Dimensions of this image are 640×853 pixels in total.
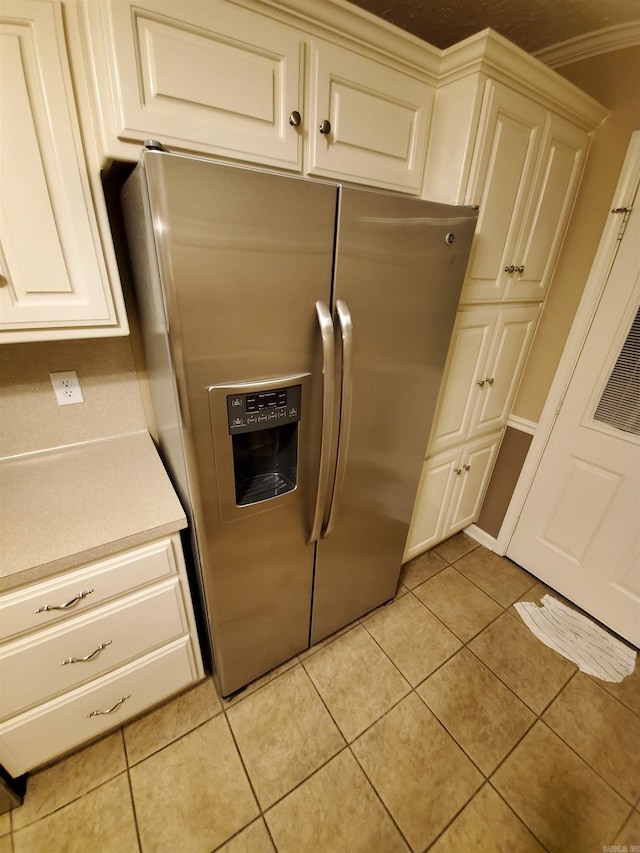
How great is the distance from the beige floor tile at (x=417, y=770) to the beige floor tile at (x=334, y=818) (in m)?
0.04

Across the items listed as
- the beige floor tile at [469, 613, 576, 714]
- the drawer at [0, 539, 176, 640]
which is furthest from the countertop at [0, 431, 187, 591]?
the beige floor tile at [469, 613, 576, 714]

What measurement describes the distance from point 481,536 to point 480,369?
3.82ft

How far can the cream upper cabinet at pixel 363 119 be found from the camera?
909 mm

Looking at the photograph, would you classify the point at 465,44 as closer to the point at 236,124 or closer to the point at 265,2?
the point at 265,2

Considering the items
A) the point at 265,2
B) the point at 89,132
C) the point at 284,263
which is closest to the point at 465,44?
the point at 265,2

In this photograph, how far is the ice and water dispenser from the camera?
2.78 ft

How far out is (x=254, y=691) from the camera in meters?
1.38

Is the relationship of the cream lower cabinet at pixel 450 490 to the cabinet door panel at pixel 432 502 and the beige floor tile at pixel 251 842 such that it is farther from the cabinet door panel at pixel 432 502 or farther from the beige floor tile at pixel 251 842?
the beige floor tile at pixel 251 842

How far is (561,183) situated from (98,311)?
5.82 ft

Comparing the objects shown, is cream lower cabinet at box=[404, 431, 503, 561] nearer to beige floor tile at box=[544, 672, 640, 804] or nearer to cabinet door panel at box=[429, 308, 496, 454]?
cabinet door panel at box=[429, 308, 496, 454]

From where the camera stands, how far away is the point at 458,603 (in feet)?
5.93

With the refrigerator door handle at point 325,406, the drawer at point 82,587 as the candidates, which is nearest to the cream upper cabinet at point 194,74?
the refrigerator door handle at point 325,406

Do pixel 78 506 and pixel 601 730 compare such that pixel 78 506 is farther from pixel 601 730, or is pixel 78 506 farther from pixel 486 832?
pixel 601 730

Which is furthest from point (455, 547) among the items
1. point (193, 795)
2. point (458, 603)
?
point (193, 795)
